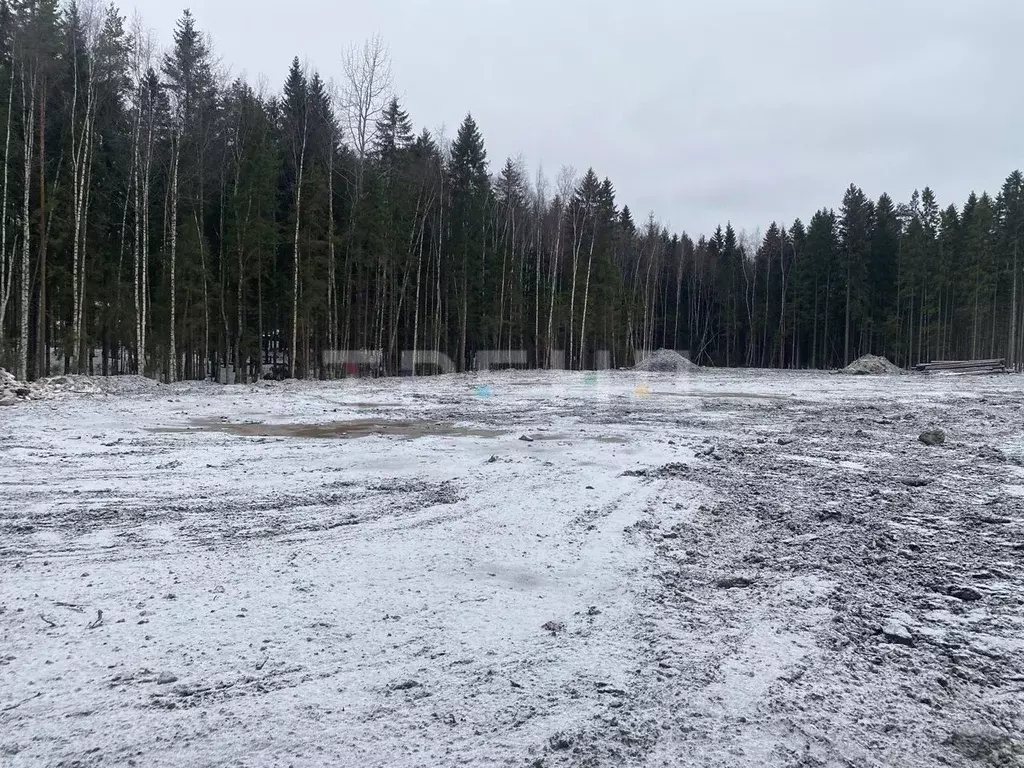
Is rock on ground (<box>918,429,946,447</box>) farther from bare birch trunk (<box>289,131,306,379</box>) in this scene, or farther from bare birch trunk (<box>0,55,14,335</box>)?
bare birch trunk (<box>0,55,14,335</box>)

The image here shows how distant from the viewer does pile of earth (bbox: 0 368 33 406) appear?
12.2 metres

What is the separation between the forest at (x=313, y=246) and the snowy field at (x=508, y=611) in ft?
56.8

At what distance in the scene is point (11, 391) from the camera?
41.7 feet

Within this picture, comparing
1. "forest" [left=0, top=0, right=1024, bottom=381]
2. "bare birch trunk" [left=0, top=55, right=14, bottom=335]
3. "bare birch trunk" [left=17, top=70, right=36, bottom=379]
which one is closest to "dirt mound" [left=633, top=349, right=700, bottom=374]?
"forest" [left=0, top=0, right=1024, bottom=381]

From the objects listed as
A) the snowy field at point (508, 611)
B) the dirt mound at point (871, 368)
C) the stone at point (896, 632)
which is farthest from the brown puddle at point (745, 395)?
the dirt mound at point (871, 368)

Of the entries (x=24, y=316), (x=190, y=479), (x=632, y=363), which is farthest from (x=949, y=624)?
(x=632, y=363)

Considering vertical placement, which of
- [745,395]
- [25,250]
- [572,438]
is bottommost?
[572,438]

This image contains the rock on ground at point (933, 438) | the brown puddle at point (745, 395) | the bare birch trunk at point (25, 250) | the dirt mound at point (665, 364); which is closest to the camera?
the rock on ground at point (933, 438)

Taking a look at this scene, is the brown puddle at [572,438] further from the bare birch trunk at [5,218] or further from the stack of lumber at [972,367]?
the stack of lumber at [972,367]

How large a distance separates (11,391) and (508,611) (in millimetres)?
14358

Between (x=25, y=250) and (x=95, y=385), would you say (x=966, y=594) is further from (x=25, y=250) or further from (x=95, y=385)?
(x=25, y=250)

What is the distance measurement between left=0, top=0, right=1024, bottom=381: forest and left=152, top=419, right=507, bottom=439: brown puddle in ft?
38.3

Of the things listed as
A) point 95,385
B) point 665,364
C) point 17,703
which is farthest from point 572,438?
point 665,364

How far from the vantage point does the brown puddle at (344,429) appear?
371 inches
